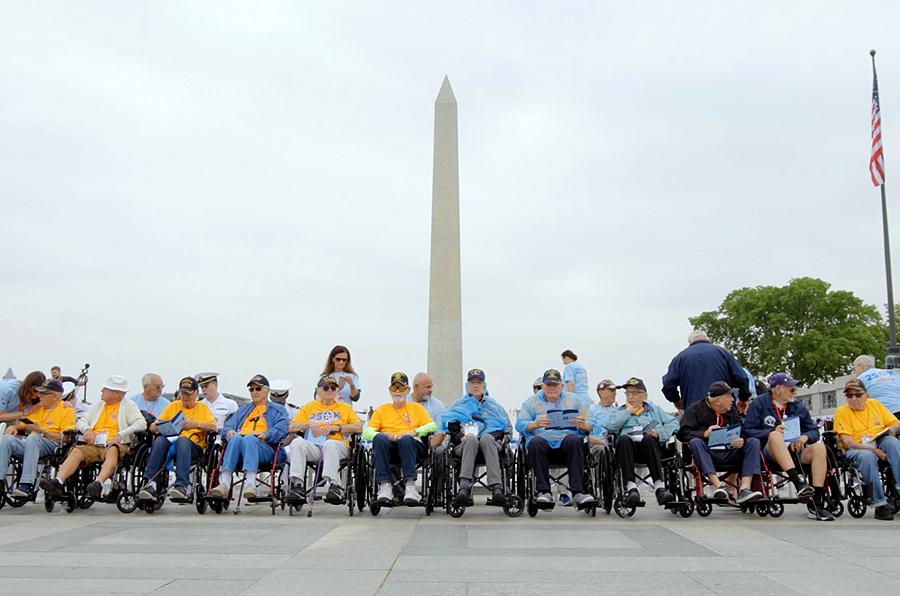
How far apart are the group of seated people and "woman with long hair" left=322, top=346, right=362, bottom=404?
2.19 feet

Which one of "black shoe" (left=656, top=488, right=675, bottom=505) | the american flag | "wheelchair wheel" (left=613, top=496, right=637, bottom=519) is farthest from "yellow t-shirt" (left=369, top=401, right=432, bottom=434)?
the american flag

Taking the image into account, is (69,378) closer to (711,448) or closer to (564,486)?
(564,486)

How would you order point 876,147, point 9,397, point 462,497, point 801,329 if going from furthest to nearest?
1. point 801,329
2. point 876,147
3. point 9,397
4. point 462,497

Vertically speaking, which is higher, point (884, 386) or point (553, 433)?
point (884, 386)

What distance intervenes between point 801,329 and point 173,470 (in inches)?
1595

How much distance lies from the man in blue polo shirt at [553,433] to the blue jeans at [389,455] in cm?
105

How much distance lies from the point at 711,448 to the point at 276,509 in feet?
13.8

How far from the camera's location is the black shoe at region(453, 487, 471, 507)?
25.7ft

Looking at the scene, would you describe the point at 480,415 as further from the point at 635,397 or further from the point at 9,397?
the point at 9,397

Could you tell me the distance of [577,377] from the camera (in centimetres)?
1198

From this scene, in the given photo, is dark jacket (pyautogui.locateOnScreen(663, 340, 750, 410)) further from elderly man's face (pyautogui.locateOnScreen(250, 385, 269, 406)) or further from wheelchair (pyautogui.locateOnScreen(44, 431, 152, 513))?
wheelchair (pyautogui.locateOnScreen(44, 431, 152, 513))

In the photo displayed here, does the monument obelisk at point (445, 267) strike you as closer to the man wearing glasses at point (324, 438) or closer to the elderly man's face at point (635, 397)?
the man wearing glasses at point (324, 438)

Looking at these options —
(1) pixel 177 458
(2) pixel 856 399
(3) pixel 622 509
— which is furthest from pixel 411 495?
(2) pixel 856 399

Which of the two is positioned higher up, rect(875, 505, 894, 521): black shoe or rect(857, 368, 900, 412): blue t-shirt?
rect(857, 368, 900, 412): blue t-shirt
